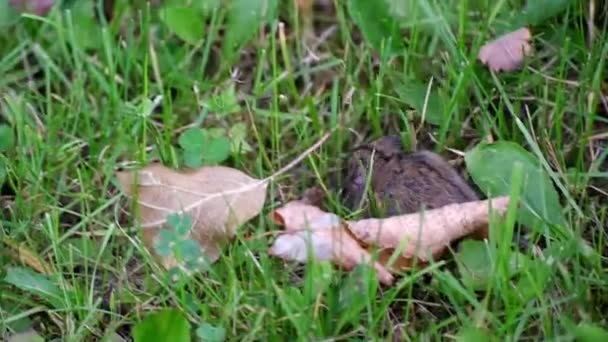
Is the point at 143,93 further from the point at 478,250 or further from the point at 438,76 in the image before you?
the point at 478,250

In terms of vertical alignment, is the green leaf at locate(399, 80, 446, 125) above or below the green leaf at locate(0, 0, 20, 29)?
below

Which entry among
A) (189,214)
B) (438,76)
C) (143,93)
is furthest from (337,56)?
(189,214)

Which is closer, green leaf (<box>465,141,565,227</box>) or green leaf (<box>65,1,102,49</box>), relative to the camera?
green leaf (<box>465,141,565,227</box>)

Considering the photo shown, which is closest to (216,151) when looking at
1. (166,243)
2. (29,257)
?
(166,243)

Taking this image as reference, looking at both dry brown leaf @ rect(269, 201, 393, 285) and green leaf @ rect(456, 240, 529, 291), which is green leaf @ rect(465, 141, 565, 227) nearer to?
green leaf @ rect(456, 240, 529, 291)

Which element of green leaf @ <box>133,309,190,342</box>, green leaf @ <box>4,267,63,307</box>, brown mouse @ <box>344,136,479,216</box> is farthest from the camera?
brown mouse @ <box>344,136,479,216</box>

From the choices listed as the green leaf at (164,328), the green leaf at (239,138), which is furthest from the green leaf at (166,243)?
the green leaf at (239,138)

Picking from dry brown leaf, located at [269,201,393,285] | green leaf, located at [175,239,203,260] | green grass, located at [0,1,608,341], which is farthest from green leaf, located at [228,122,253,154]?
green leaf, located at [175,239,203,260]

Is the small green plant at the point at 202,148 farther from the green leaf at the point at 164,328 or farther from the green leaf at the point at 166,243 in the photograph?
the green leaf at the point at 164,328
